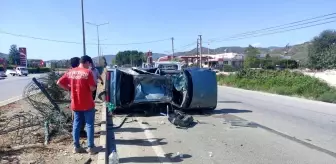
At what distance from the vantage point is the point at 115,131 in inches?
380

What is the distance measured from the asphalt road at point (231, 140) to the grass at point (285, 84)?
377 inches

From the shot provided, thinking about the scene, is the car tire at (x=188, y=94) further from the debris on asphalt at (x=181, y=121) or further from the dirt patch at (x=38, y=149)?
the dirt patch at (x=38, y=149)

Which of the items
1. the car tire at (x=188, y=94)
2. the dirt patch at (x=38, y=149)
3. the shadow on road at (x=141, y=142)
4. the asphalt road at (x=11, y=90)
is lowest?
the shadow on road at (x=141, y=142)

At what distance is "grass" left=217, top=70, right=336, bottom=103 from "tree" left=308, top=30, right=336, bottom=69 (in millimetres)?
34682

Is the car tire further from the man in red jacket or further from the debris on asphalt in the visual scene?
the man in red jacket

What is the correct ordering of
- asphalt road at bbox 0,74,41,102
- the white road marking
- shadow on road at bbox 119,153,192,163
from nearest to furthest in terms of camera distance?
1. shadow on road at bbox 119,153,192,163
2. the white road marking
3. asphalt road at bbox 0,74,41,102

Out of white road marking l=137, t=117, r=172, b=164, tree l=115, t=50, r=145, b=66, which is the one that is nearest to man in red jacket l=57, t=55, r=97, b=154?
white road marking l=137, t=117, r=172, b=164

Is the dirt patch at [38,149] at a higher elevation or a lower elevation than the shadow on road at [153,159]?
higher

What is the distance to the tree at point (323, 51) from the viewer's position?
6728 cm

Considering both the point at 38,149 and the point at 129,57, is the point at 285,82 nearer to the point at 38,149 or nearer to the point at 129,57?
the point at 38,149

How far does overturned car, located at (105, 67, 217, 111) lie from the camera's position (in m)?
12.2

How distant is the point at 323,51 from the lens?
81250mm

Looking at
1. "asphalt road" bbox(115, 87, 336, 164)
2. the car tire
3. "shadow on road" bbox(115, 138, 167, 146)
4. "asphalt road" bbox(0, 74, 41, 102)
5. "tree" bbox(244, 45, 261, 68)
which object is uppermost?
"tree" bbox(244, 45, 261, 68)

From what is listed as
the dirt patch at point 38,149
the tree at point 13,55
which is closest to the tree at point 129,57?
the tree at point 13,55
